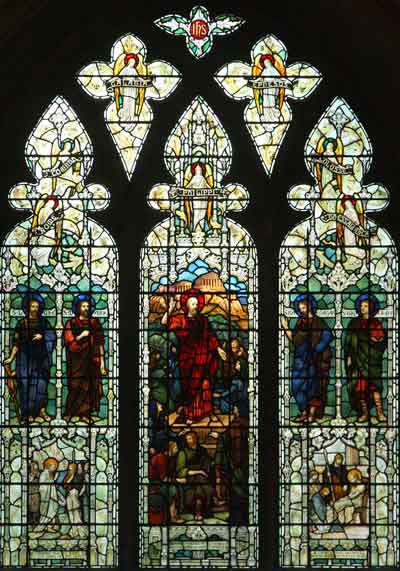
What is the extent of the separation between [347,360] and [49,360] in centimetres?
265

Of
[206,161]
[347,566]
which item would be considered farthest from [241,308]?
[347,566]

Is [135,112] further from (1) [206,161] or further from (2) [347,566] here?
(2) [347,566]

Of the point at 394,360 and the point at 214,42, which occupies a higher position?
the point at 214,42

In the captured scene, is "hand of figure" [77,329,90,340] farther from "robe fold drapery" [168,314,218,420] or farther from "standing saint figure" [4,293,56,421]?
"robe fold drapery" [168,314,218,420]

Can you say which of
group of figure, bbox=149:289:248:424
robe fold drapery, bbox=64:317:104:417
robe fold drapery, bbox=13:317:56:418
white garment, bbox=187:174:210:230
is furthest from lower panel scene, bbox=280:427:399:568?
robe fold drapery, bbox=13:317:56:418

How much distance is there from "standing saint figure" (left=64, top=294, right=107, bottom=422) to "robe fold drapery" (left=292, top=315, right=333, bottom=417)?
1.72 m

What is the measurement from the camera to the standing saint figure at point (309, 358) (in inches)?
487

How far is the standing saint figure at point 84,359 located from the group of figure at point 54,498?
1.59 ft

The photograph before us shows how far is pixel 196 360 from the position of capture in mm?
12430

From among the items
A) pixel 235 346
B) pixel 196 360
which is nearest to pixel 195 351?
pixel 196 360

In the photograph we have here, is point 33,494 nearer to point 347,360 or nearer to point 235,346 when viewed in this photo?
point 235,346

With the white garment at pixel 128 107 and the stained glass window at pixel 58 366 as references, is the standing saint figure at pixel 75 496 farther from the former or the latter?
the white garment at pixel 128 107

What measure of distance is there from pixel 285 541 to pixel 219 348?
1791mm

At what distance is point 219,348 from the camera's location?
12438 millimetres
